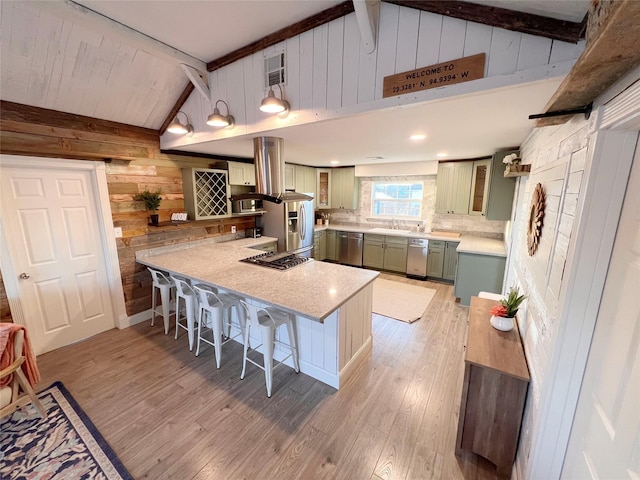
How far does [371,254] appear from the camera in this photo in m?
5.51

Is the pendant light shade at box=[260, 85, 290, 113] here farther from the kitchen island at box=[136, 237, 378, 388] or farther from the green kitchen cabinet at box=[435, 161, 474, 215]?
the green kitchen cabinet at box=[435, 161, 474, 215]

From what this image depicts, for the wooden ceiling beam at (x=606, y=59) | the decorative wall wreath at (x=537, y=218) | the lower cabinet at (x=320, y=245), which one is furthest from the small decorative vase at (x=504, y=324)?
the lower cabinet at (x=320, y=245)

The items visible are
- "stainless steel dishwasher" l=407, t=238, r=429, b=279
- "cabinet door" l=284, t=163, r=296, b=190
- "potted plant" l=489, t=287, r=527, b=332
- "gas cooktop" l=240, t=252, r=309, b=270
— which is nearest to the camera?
"potted plant" l=489, t=287, r=527, b=332

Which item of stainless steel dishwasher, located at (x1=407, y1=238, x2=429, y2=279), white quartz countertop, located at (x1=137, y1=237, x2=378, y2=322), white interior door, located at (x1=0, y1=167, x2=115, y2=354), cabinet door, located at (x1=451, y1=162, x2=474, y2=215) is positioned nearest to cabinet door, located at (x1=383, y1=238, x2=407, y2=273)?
stainless steel dishwasher, located at (x1=407, y1=238, x2=429, y2=279)

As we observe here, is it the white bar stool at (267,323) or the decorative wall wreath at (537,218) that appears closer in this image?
the decorative wall wreath at (537,218)

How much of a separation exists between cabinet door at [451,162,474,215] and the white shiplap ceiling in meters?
1.44

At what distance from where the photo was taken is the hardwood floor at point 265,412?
1.67 m

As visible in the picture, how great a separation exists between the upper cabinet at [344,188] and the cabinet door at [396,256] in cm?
131

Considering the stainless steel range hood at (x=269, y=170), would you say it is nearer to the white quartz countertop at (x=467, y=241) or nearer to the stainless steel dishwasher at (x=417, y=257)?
the white quartz countertop at (x=467, y=241)

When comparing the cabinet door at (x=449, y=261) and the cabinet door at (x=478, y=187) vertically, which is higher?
the cabinet door at (x=478, y=187)

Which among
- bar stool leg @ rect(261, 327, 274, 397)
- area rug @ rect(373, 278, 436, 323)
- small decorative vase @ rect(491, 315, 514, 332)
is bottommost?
area rug @ rect(373, 278, 436, 323)

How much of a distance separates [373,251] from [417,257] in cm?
92

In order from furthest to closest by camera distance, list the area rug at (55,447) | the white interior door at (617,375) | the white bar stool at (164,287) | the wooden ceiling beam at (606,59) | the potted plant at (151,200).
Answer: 1. the potted plant at (151,200)
2. the white bar stool at (164,287)
3. the area rug at (55,447)
4. the white interior door at (617,375)
5. the wooden ceiling beam at (606,59)

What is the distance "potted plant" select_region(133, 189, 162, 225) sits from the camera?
10.5 feet
